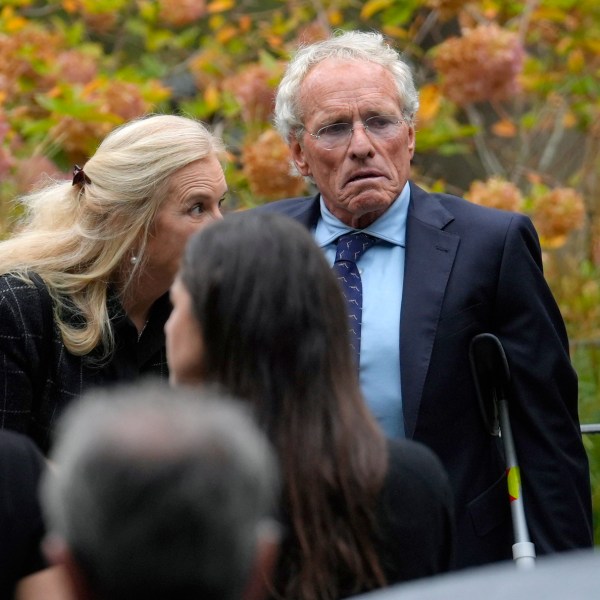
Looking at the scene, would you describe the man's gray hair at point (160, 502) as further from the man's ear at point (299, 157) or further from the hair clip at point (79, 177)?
the man's ear at point (299, 157)

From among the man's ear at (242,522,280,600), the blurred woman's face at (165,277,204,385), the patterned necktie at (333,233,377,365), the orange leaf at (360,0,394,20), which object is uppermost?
the orange leaf at (360,0,394,20)

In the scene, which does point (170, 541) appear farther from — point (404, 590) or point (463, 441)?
point (463, 441)

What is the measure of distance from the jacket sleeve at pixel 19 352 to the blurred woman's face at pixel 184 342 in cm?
119

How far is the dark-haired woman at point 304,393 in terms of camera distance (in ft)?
7.28

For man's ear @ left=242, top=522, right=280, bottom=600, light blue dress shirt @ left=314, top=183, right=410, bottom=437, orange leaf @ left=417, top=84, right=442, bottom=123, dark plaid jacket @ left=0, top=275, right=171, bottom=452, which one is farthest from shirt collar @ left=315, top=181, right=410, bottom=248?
man's ear @ left=242, top=522, right=280, bottom=600

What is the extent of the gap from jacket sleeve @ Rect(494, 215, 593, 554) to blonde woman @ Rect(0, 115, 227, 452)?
891 millimetres

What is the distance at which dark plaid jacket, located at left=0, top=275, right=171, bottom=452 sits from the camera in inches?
136

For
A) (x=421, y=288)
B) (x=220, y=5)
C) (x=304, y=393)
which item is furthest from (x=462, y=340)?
(x=220, y=5)

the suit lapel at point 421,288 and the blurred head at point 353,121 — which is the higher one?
the blurred head at point 353,121

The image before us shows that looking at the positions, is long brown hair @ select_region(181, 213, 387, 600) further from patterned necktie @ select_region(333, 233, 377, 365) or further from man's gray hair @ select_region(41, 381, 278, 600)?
patterned necktie @ select_region(333, 233, 377, 365)

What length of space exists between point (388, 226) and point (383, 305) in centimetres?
29

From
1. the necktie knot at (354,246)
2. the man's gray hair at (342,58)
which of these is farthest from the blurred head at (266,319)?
the man's gray hair at (342,58)

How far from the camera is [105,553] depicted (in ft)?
5.27

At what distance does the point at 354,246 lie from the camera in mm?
3873
